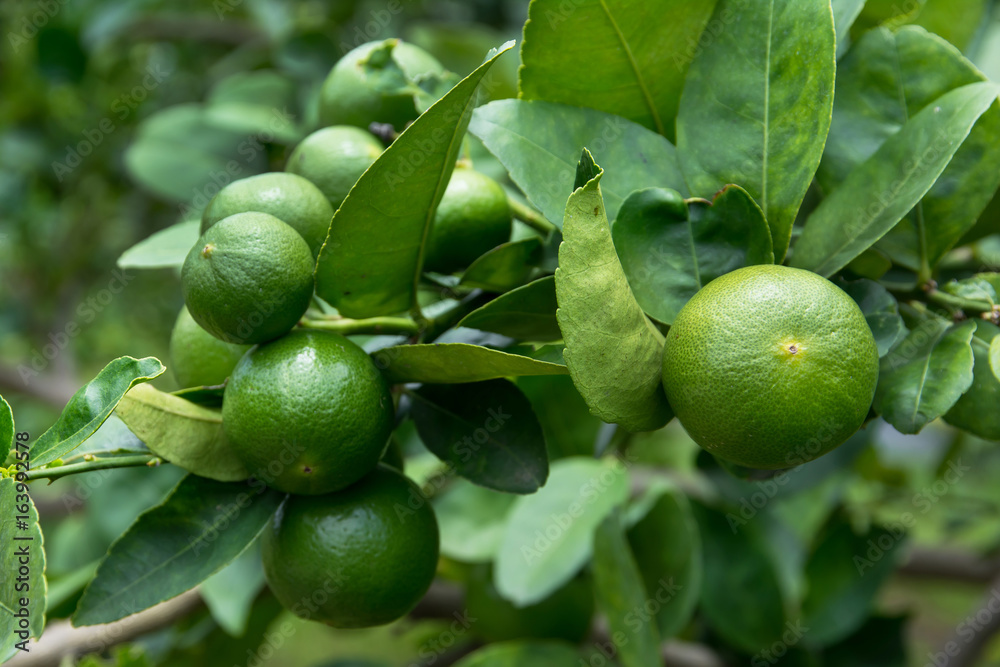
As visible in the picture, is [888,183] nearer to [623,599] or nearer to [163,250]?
[623,599]

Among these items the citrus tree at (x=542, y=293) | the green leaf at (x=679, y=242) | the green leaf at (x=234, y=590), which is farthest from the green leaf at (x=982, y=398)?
the green leaf at (x=234, y=590)

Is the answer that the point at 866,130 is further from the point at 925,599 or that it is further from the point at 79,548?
the point at 925,599

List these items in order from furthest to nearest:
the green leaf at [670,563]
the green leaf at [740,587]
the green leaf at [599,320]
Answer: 1. the green leaf at [740,587]
2. the green leaf at [670,563]
3. the green leaf at [599,320]

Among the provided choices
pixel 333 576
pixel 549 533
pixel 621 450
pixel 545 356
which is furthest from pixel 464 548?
pixel 545 356

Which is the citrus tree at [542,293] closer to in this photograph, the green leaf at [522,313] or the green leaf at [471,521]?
the green leaf at [522,313]

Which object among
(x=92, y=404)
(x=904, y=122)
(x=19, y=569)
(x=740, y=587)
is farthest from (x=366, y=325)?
(x=740, y=587)

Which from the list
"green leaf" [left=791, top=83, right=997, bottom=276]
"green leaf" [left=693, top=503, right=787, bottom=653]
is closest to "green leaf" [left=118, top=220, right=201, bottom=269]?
"green leaf" [left=791, top=83, right=997, bottom=276]
